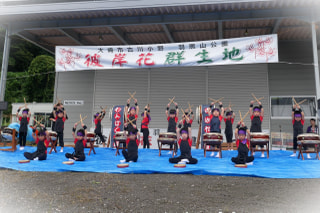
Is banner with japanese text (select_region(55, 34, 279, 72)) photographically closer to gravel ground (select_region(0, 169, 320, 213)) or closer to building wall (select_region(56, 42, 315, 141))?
building wall (select_region(56, 42, 315, 141))

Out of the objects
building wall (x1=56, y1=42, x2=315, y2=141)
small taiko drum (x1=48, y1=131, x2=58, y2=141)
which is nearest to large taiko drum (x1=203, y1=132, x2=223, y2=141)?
building wall (x1=56, y1=42, x2=315, y2=141)

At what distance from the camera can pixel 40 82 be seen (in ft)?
84.1

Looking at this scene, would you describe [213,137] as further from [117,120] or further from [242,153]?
[117,120]

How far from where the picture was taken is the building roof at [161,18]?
354 inches

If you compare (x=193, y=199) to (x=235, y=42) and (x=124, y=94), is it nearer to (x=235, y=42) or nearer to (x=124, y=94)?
(x=235, y=42)

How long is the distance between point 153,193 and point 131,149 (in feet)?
9.91

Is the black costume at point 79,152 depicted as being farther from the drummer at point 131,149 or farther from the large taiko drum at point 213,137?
the large taiko drum at point 213,137

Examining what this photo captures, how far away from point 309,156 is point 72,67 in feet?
30.3

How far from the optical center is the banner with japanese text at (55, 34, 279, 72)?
877 cm

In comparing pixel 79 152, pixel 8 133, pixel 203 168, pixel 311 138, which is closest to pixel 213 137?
pixel 203 168

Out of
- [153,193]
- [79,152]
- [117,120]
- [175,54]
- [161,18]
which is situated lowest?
[153,193]

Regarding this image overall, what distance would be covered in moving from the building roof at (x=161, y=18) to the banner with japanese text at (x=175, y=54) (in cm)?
105

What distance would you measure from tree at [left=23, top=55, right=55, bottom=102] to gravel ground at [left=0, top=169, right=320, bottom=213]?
20.8 m

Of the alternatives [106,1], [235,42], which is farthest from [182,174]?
[106,1]
